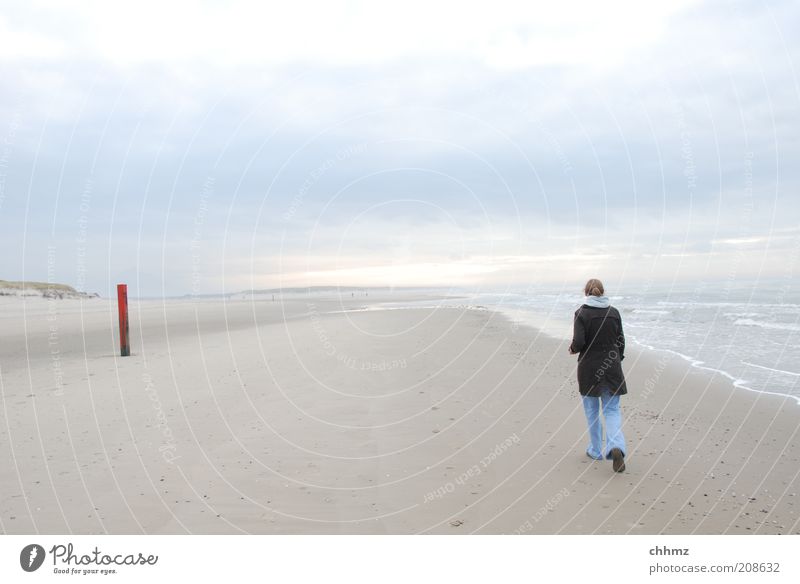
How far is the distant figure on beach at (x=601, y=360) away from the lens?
7.09 meters

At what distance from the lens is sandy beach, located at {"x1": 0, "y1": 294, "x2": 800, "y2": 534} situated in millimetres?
5676

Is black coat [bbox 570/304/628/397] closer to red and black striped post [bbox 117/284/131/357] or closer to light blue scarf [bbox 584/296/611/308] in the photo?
light blue scarf [bbox 584/296/611/308]

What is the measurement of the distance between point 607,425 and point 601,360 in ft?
2.79

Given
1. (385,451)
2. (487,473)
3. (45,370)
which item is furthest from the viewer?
(45,370)

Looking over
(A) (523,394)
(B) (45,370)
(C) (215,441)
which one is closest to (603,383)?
(A) (523,394)

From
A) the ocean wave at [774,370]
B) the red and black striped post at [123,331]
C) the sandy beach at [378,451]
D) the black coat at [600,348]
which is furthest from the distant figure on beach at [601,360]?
the red and black striped post at [123,331]

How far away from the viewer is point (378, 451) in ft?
25.9

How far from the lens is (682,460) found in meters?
7.18

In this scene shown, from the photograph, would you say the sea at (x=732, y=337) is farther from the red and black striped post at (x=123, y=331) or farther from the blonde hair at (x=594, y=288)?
the red and black striped post at (x=123, y=331)

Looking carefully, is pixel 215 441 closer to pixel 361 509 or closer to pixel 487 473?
pixel 361 509

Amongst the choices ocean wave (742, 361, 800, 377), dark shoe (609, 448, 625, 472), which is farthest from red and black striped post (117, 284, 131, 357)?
ocean wave (742, 361, 800, 377)

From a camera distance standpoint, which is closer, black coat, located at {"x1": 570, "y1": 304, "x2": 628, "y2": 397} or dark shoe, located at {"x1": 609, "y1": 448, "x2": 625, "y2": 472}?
dark shoe, located at {"x1": 609, "y1": 448, "x2": 625, "y2": 472}

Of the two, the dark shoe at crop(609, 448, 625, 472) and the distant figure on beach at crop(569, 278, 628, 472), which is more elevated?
the distant figure on beach at crop(569, 278, 628, 472)
